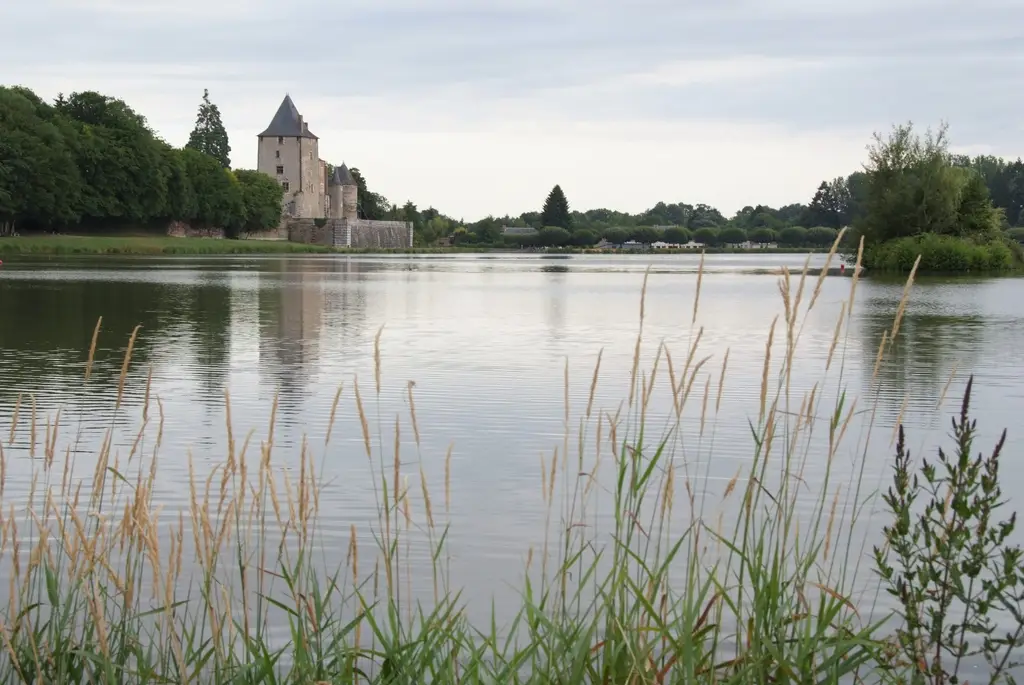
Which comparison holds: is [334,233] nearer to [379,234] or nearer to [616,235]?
[379,234]

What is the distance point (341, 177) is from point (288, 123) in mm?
15824

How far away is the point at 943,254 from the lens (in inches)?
1925

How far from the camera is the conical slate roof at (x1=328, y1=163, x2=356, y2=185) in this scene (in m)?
132

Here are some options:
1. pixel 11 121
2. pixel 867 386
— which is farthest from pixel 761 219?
pixel 867 386

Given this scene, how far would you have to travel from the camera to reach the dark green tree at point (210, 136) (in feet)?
411

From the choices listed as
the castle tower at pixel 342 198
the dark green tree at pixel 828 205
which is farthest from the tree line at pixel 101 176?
the dark green tree at pixel 828 205

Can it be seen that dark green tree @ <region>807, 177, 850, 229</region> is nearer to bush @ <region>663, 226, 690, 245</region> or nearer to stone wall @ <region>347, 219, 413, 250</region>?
bush @ <region>663, 226, 690, 245</region>

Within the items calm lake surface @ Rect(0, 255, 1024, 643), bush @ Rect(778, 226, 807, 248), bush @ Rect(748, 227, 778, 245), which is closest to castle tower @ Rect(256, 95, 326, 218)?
bush @ Rect(778, 226, 807, 248)

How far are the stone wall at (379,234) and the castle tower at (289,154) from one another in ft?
16.6

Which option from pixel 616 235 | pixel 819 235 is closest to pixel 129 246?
pixel 616 235

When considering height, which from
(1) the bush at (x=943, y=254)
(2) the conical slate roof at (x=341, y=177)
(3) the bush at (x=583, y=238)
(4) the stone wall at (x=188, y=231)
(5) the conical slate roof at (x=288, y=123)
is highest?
(5) the conical slate roof at (x=288, y=123)

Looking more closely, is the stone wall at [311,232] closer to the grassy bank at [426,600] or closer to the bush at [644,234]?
the bush at [644,234]

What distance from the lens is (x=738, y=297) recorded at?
31.3 m

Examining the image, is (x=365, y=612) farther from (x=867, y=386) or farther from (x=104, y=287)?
(x=104, y=287)
